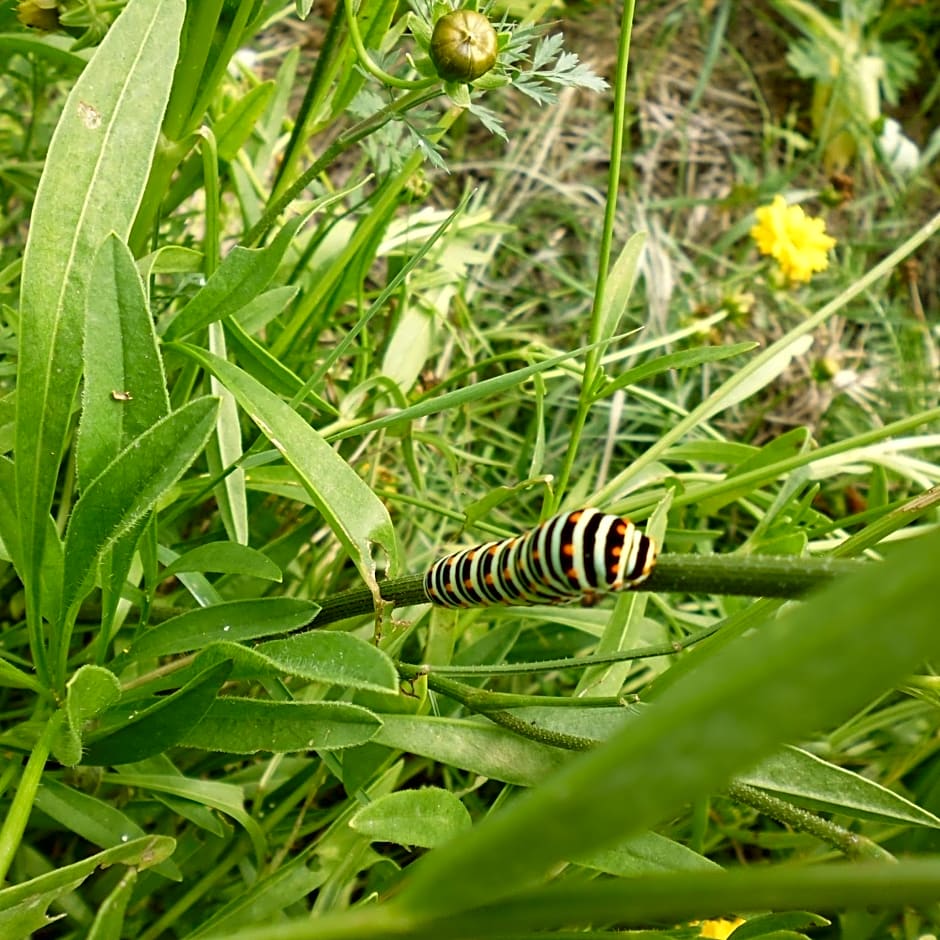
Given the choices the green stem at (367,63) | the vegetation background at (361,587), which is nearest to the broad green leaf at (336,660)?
the vegetation background at (361,587)

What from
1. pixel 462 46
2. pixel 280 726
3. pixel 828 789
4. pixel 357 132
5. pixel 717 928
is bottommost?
pixel 717 928

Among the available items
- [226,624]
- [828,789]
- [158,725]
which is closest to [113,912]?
[158,725]

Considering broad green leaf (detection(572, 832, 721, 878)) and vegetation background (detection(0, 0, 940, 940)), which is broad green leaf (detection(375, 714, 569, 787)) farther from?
broad green leaf (detection(572, 832, 721, 878))

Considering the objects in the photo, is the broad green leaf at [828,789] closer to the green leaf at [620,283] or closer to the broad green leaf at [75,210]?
the green leaf at [620,283]

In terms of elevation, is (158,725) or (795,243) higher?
(795,243)

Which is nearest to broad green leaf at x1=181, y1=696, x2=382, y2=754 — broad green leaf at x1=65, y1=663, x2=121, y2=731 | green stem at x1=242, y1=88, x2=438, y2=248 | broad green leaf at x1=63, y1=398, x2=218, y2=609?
broad green leaf at x1=65, y1=663, x2=121, y2=731

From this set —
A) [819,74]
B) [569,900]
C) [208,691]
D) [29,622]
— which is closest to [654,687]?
[208,691]

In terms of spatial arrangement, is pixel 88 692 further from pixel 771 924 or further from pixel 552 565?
pixel 771 924

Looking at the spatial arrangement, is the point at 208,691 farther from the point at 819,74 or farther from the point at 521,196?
the point at 819,74
